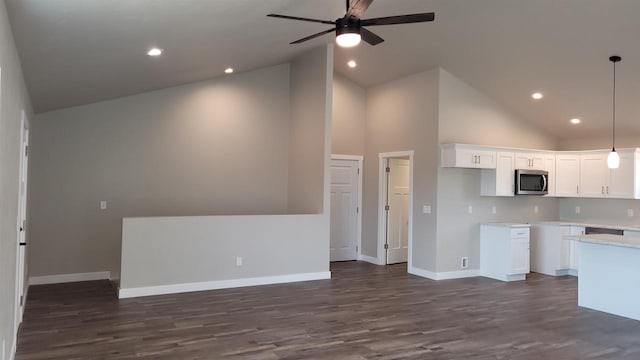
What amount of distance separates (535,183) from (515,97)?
→ 1499 millimetres

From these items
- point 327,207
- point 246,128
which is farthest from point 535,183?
point 246,128

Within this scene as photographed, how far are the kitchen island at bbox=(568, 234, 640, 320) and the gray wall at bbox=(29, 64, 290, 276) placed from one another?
15.3 ft

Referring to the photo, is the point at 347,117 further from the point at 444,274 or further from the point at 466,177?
the point at 444,274

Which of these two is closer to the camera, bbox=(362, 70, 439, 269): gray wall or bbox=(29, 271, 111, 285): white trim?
bbox=(29, 271, 111, 285): white trim

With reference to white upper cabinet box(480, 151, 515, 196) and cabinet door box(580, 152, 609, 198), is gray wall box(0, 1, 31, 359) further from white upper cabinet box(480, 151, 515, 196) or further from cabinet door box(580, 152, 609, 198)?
cabinet door box(580, 152, 609, 198)

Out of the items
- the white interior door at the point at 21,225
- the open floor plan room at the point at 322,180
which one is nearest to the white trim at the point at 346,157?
the open floor plan room at the point at 322,180

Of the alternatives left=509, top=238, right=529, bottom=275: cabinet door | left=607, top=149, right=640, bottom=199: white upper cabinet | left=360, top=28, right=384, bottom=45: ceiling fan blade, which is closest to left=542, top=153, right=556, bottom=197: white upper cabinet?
left=607, top=149, right=640, bottom=199: white upper cabinet

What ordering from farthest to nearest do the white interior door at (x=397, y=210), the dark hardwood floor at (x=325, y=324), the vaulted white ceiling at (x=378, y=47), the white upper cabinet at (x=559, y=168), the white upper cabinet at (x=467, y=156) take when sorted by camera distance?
1. the white interior door at (x=397, y=210)
2. the white upper cabinet at (x=559, y=168)
3. the white upper cabinet at (x=467, y=156)
4. the dark hardwood floor at (x=325, y=324)
5. the vaulted white ceiling at (x=378, y=47)

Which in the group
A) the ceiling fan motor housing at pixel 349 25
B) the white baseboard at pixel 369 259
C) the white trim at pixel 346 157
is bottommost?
the white baseboard at pixel 369 259

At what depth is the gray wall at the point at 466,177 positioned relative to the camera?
24.6ft

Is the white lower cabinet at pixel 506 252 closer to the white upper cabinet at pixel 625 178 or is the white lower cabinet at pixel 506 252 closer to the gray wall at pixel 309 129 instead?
the white upper cabinet at pixel 625 178

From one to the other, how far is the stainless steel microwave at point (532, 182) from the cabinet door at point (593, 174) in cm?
59

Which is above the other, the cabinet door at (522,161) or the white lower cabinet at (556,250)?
the cabinet door at (522,161)

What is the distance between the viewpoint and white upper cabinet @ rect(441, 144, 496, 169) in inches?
285
